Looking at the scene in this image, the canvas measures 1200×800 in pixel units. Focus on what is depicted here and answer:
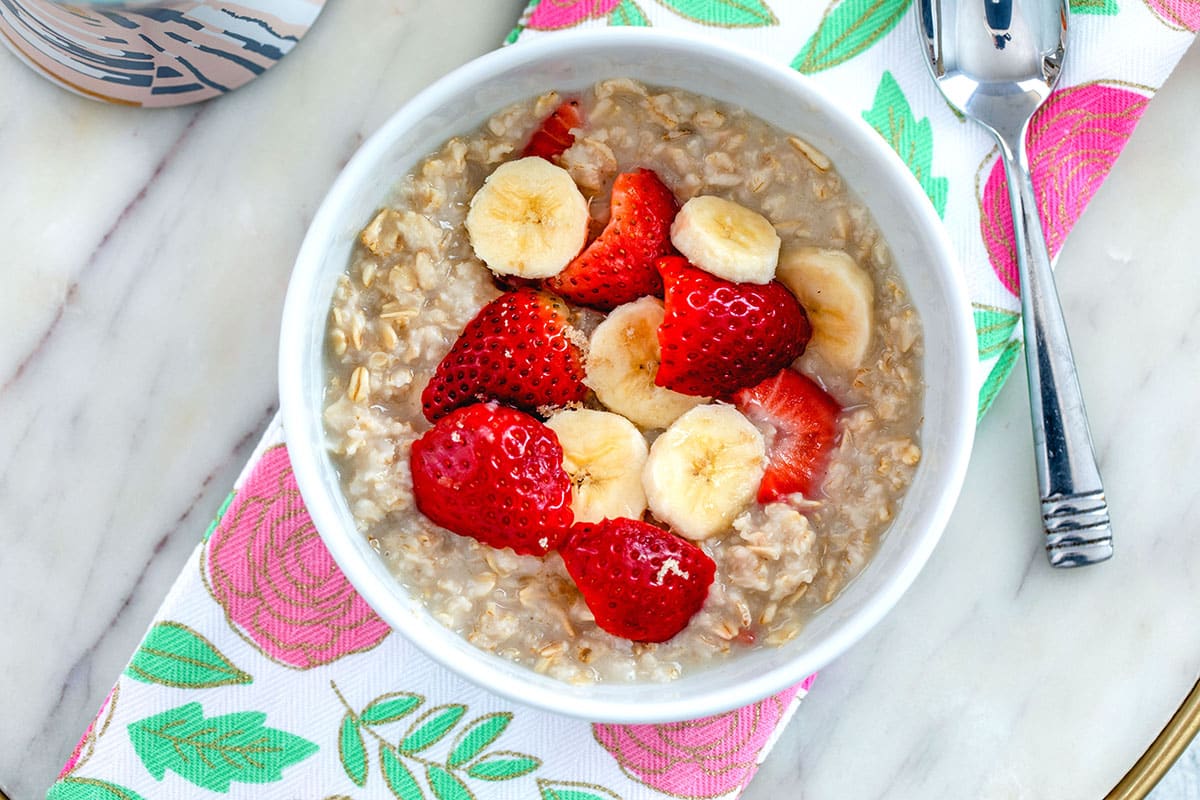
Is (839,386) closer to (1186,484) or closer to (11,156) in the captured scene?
(1186,484)

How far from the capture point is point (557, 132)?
965mm

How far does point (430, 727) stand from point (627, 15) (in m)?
0.68

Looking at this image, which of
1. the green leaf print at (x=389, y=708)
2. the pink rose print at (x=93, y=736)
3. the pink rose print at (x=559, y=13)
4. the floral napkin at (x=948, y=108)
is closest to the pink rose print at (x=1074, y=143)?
the floral napkin at (x=948, y=108)

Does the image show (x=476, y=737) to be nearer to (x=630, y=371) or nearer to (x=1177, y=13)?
(x=630, y=371)

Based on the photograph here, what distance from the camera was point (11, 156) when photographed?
107 cm

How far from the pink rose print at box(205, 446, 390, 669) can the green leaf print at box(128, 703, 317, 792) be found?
0.07 m

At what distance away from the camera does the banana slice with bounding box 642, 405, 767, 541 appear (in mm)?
949

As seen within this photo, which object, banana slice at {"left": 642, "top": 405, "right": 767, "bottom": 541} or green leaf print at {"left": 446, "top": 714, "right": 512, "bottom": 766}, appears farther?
green leaf print at {"left": 446, "top": 714, "right": 512, "bottom": 766}

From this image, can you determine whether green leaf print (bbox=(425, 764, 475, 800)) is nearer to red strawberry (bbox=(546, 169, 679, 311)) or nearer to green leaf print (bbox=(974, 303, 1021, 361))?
red strawberry (bbox=(546, 169, 679, 311))

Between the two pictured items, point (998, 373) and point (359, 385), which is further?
point (998, 373)

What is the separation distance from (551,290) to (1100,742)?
707 mm

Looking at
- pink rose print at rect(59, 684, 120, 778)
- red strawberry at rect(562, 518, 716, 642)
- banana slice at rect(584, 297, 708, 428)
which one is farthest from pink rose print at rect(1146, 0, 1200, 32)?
pink rose print at rect(59, 684, 120, 778)

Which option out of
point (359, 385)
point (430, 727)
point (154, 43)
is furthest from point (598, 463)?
point (154, 43)

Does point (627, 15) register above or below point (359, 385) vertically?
above
